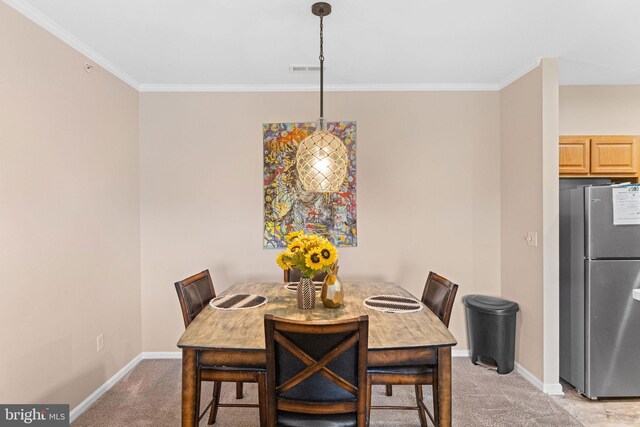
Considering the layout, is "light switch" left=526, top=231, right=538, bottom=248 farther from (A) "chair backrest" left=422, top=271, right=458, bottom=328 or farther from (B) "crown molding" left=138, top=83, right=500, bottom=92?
(B) "crown molding" left=138, top=83, right=500, bottom=92

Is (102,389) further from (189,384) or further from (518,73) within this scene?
(518,73)

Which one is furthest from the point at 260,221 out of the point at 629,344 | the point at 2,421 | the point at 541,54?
the point at 629,344

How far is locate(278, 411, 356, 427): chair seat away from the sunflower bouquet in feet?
2.45

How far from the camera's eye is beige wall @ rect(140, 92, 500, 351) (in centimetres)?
332

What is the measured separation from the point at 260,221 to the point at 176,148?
109 centimetres

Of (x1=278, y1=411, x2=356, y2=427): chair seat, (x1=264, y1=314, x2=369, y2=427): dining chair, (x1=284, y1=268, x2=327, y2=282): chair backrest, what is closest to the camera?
(x1=264, y1=314, x2=369, y2=427): dining chair

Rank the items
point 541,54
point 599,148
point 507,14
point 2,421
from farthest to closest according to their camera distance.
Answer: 1. point 599,148
2. point 541,54
3. point 507,14
4. point 2,421

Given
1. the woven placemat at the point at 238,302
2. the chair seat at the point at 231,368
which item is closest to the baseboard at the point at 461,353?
the woven placemat at the point at 238,302

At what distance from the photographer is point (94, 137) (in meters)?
2.63

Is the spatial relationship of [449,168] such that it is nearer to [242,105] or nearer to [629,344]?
[629,344]

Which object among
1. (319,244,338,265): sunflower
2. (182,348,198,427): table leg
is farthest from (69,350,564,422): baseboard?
(319,244,338,265): sunflower

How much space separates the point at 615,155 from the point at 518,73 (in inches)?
47.3

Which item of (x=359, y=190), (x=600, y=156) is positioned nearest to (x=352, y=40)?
(x=359, y=190)

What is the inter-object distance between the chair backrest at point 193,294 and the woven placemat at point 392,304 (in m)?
1.09
